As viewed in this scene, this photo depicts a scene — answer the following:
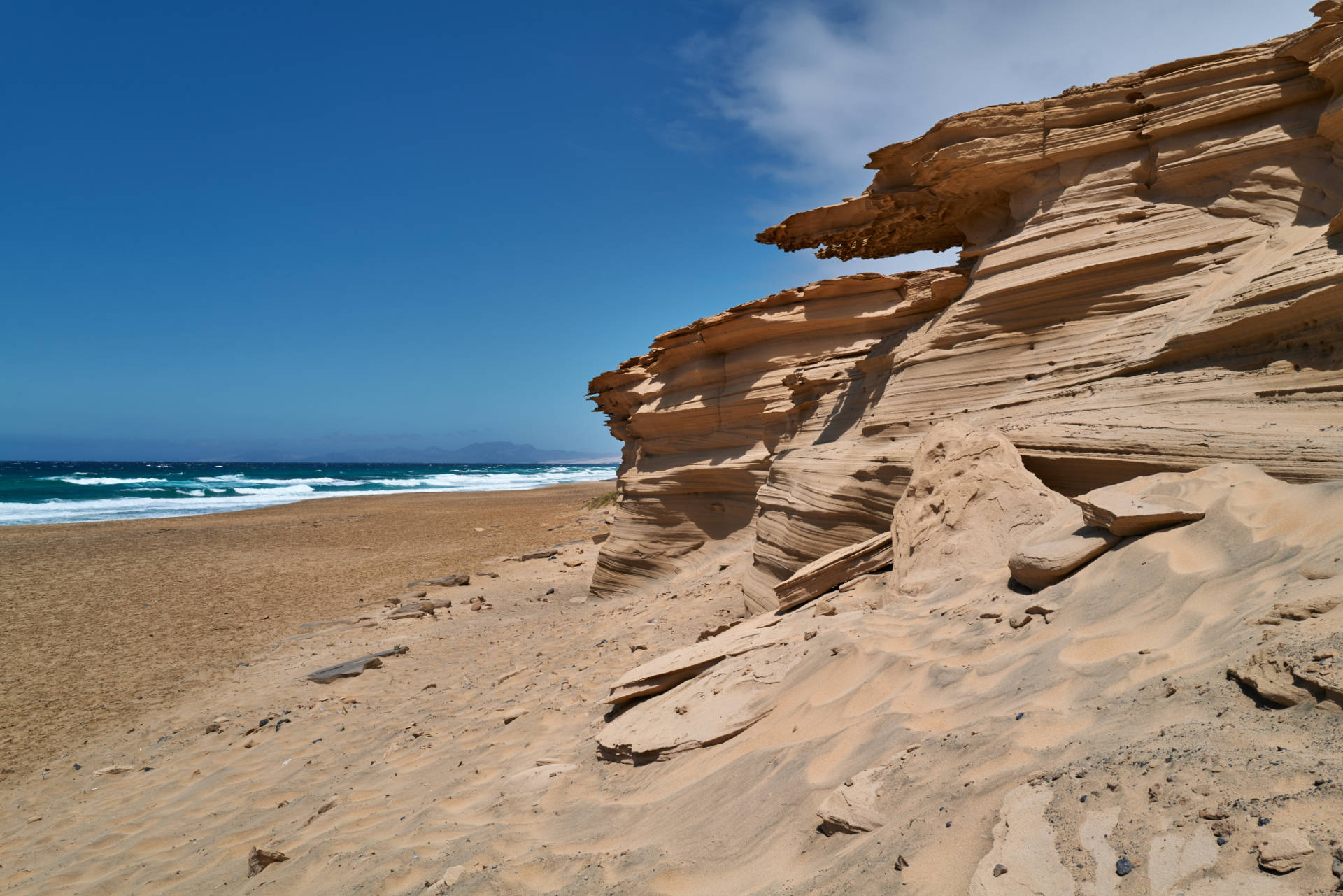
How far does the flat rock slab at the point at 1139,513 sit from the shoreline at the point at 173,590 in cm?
967

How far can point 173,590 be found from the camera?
1481cm

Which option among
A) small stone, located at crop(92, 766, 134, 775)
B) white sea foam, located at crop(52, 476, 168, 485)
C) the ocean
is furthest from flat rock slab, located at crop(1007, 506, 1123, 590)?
white sea foam, located at crop(52, 476, 168, 485)

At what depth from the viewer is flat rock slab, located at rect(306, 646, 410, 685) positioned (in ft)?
27.7

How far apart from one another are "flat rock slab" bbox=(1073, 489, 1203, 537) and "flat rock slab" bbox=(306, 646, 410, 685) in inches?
324

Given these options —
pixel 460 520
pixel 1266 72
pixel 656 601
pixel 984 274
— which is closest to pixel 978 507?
pixel 984 274

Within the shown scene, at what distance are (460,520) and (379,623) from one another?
736 inches

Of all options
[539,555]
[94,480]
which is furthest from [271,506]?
[94,480]

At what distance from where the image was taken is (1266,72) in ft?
19.7

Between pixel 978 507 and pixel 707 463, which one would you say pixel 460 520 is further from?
pixel 978 507

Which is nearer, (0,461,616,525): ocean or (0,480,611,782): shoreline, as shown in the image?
(0,480,611,782): shoreline

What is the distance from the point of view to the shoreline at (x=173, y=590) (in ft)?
28.4

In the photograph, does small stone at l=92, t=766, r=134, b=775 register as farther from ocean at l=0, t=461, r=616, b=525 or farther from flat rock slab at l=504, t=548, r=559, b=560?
ocean at l=0, t=461, r=616, b=525

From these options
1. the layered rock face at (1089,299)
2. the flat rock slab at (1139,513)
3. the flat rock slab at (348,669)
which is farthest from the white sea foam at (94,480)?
the flat rock slab at (1139,513)

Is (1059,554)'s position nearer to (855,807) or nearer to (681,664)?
(855,807)
